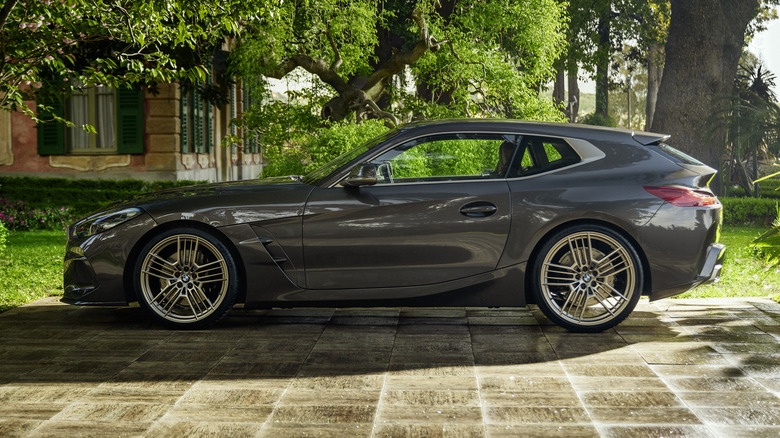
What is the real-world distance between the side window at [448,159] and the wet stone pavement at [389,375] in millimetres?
1127

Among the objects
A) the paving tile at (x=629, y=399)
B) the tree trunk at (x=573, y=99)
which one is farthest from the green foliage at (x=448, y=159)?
the tree trunk at (x=573, y=99)

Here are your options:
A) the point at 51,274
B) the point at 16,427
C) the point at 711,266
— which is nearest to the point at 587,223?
the point at 711,266

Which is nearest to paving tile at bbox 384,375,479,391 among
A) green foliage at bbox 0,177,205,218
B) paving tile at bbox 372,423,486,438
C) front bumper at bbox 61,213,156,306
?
paving tile at bbox 372,423,486,438

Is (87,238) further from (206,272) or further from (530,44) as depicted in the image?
(530,44)

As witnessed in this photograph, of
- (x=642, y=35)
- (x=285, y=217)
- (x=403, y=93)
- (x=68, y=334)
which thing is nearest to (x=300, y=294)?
(x=285, y=217)

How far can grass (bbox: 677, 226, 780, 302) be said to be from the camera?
7.99 meters

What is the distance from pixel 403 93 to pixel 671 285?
1075cm

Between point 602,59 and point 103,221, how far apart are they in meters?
25.5

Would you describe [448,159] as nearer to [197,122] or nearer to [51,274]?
[51,274]

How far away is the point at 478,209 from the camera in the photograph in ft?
19.4

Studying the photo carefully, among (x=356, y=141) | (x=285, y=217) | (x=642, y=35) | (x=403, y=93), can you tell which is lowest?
(x=285, y=217)

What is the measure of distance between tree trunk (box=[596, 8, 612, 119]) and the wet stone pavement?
23661mm

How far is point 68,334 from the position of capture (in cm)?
595

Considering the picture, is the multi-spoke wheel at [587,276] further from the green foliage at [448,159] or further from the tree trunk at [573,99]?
the tree trunk at [573,99]
